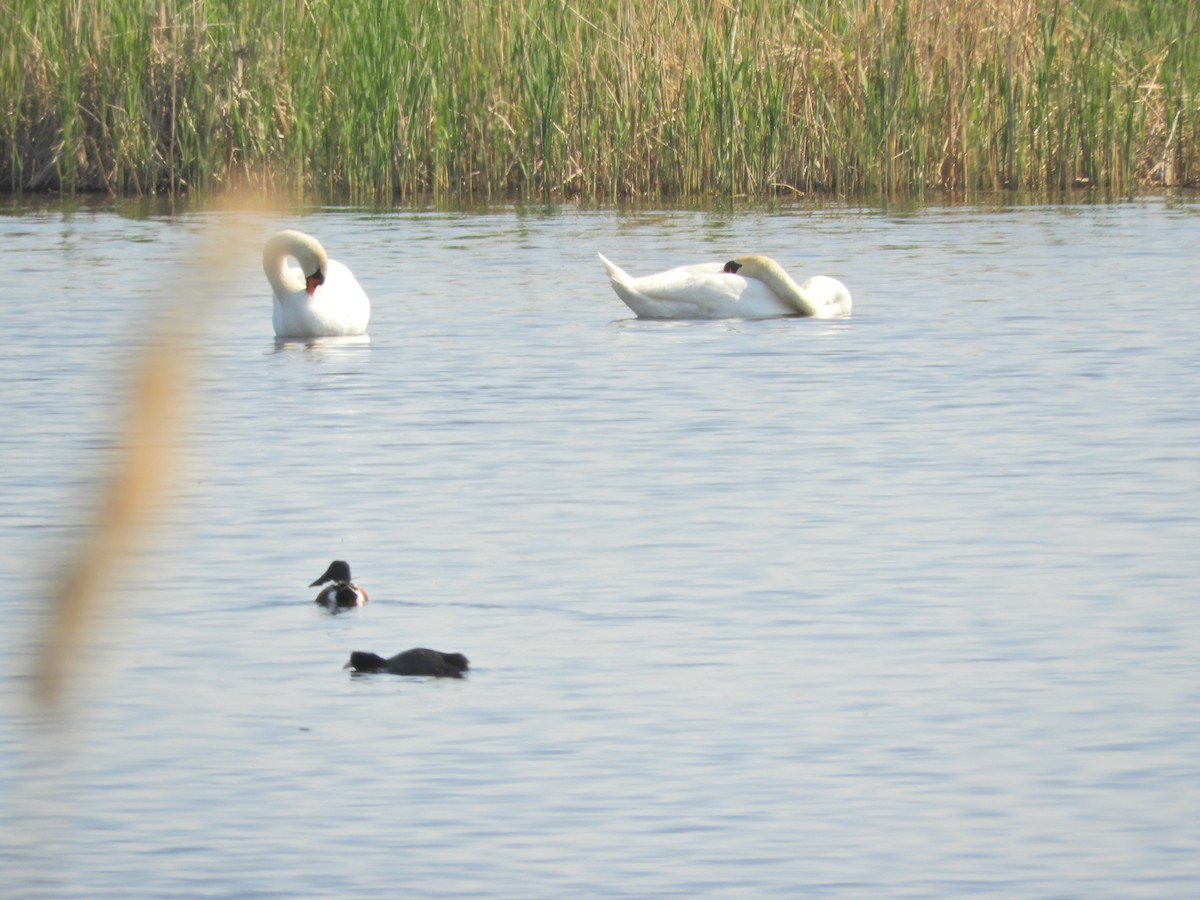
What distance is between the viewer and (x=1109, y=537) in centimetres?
642

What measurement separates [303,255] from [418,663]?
6818mm

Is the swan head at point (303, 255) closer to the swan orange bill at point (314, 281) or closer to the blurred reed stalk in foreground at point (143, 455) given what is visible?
the swan orange bill at point (314, 281)

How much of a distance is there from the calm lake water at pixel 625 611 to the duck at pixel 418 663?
0.06 meters

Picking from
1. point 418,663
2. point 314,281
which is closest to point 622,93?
point 314,281

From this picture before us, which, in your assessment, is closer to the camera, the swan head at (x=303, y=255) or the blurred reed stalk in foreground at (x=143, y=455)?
the blurred reed stalk in foreground at (x=143, y=455)

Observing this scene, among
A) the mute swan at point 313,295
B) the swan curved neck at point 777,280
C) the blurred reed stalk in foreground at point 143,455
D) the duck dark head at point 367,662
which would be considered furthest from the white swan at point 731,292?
the blurred reed stalk in foreground at point 143,455

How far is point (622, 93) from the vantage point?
54.2ft

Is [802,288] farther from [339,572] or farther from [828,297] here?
[339,572]

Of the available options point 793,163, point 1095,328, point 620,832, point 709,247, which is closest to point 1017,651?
point 620,832

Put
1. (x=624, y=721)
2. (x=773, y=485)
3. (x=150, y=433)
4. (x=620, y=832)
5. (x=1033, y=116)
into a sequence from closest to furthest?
(x=150, y=433) → (x=620, y=832) → (x=624, y=721) → (x=773, y=485) → (x=1033, y=116)

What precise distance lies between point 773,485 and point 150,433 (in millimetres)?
6669

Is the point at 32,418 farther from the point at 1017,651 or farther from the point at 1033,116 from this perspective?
the point at 1033,116

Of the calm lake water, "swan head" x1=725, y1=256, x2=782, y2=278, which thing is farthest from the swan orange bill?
"swan head" x1=725, y1=256, x2=782, y2=278

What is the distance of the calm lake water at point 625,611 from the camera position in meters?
3.62
